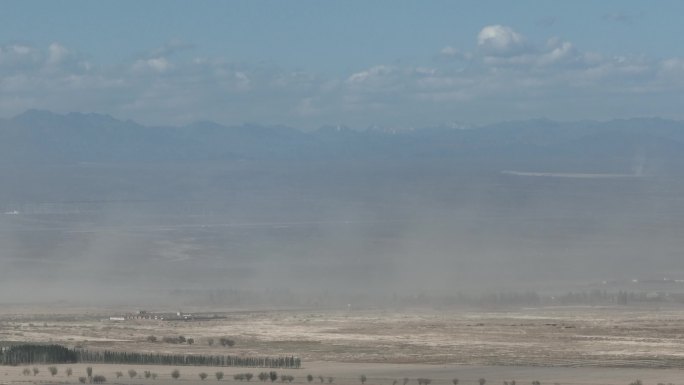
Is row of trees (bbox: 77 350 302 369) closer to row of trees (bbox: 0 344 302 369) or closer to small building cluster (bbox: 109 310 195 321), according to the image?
row of trees (bbox: 0 344 302 369)

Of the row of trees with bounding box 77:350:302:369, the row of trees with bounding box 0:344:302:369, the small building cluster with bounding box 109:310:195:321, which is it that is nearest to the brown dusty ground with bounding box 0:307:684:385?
the row of trees with bounding box 77:350:302:369

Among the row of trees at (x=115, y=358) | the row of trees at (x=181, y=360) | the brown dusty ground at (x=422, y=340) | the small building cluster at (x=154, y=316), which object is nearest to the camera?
the brown dusty ground at (x=422, y=340)

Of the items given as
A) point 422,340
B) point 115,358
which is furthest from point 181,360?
point 422,340

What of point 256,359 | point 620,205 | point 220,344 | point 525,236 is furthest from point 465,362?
point 620,205

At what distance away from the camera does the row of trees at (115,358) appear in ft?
151

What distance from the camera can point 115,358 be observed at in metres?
47.5

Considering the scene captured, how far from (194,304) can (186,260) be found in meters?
32.8

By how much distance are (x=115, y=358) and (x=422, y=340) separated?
1544cm

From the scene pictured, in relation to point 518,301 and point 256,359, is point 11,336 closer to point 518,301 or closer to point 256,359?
point 256,359

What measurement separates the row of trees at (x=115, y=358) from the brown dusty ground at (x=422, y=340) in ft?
5.20

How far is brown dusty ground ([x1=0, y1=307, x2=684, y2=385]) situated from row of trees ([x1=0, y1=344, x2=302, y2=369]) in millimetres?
1584

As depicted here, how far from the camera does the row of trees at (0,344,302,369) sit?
151 ft

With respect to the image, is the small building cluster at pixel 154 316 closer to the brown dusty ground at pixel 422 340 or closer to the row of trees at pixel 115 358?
the brown dusty ground at pixel 422 340

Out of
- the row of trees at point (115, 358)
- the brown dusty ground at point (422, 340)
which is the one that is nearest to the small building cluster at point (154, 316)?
the brown dusty ground at point (422, 340)
